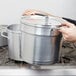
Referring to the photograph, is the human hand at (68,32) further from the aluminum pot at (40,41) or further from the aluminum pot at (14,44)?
the aluminum pot at (14,44)

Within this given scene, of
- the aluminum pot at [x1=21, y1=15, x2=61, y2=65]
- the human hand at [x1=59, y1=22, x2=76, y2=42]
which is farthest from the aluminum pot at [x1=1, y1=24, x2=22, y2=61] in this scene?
the human hand at [x1=59, y1=22, x2=76, y2=42]

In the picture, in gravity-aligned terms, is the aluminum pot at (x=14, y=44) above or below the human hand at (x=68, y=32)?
below

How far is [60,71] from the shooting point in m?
0.79

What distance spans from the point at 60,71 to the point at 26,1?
73cm

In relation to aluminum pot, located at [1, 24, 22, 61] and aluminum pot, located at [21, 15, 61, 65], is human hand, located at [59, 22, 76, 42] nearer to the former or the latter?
aluminum pot, located at [21, 15, 61, 65]

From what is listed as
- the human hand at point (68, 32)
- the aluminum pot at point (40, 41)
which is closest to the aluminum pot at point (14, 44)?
the aluminum pot at point (40, 41)

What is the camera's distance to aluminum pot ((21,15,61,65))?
28.1 inches

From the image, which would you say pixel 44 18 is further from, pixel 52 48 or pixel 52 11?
pixel 52 11

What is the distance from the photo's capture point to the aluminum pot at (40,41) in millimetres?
714

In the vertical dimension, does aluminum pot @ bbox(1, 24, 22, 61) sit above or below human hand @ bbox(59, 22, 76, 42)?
below

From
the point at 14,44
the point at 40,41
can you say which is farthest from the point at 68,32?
the point at 14,44

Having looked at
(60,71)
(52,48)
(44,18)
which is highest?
(44,18)

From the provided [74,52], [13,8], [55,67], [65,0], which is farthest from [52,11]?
[55,67]

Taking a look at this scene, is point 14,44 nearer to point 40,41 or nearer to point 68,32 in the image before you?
point 40,41
